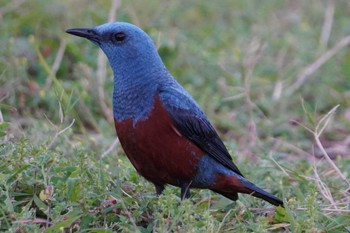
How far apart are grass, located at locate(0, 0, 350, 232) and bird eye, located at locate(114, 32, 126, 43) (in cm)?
50

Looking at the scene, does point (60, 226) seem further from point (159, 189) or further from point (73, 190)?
point (159, 189)

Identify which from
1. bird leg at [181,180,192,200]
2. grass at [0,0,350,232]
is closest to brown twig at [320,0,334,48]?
grass at [0,0,350,232]

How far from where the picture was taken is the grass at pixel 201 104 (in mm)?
4684

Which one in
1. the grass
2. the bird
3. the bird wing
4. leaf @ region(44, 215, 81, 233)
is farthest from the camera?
the bird wing

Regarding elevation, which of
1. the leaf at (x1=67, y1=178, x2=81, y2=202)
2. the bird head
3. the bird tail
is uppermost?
the bird head

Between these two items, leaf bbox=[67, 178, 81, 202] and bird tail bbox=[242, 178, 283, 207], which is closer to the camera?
leaf bbox=[67, 178, 81, 202]

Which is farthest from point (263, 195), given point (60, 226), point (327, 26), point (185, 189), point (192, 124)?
point (327, 26)

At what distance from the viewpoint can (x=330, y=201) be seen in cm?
520

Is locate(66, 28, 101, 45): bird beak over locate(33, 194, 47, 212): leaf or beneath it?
over

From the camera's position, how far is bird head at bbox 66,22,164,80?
205 inches

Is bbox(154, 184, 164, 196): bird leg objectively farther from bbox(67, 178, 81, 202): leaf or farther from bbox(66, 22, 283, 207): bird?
bbox(67, 178, 81, 202): leaf

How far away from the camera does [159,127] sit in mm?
4918

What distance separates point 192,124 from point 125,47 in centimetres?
64

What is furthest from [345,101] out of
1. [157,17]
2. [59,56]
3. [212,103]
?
[59,56]
